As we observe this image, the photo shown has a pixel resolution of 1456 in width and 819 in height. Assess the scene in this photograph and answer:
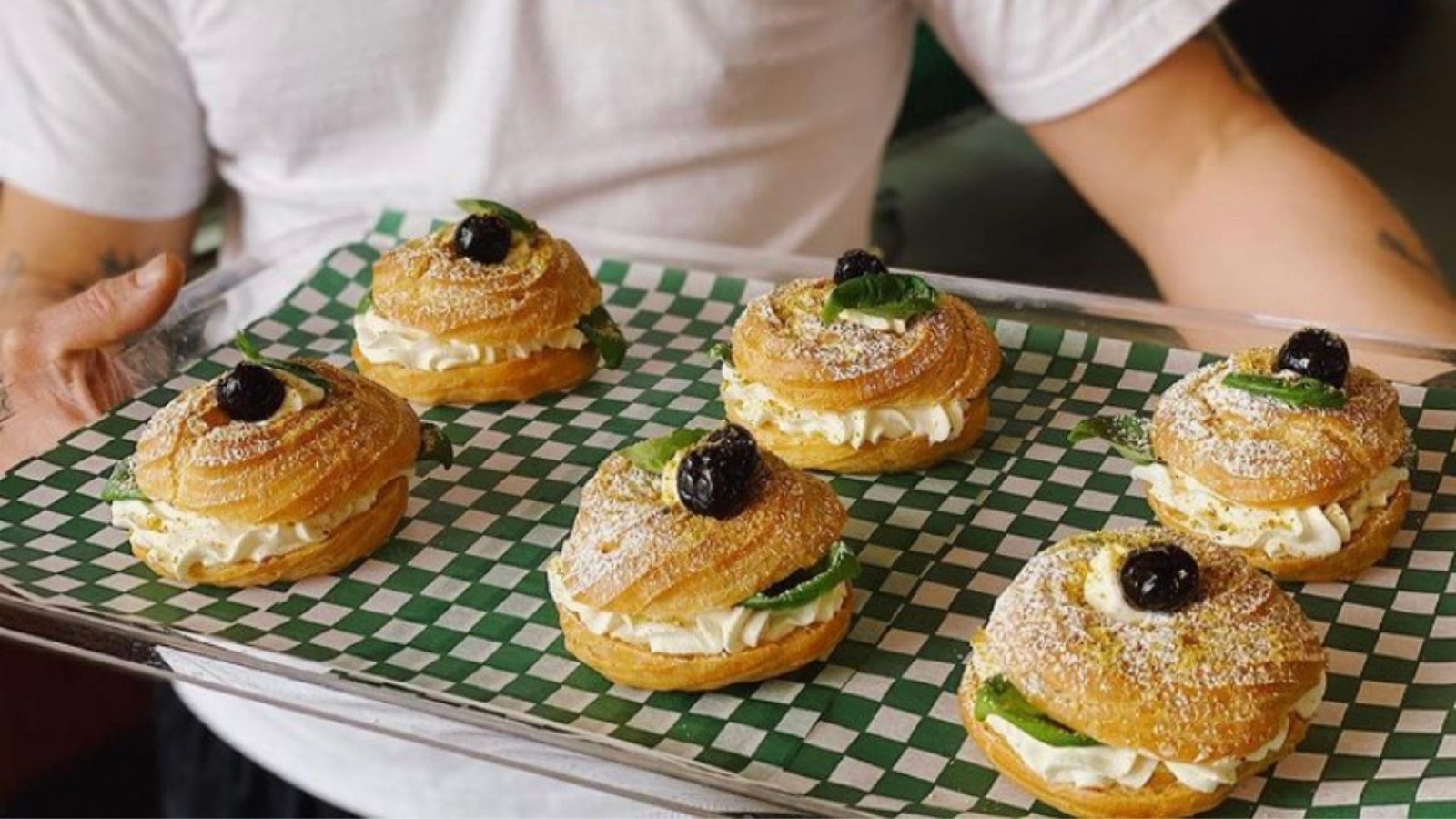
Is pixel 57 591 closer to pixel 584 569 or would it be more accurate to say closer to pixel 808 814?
pixel 584 569

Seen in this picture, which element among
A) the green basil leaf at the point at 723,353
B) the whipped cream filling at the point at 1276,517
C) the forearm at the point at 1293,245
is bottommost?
the forearm at the point at 1293,245

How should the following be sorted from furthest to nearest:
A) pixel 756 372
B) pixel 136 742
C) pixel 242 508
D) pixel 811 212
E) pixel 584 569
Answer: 1. pixel 136 742
2. pixel 811 212
3. pixel 756 372
4. pixel 242 508
5. pixel 584 569

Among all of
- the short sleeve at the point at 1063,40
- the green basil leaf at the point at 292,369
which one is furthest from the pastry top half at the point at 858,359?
the short sleeve at the point at 1063,40

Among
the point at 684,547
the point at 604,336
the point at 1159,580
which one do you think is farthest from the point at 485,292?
the point at 1159,580

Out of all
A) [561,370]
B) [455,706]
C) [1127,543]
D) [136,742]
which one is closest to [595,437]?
[561,370]

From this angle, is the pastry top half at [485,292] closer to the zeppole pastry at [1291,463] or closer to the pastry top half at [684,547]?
the pastry top half at [684,547]

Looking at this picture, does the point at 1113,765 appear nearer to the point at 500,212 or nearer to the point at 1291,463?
the point at 1291,463

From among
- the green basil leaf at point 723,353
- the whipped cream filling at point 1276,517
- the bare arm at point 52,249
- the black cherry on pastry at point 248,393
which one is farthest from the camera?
the bare arm at point 52,249
